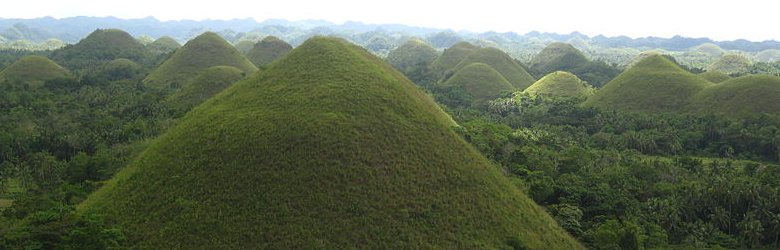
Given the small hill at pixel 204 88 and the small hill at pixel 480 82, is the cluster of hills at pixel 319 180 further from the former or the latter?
the small hill at pixel 480 82

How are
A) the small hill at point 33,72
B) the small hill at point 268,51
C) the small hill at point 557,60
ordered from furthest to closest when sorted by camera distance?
the small hill at point 557,60
the small hill at point 268,51
the small hill at point 33,72

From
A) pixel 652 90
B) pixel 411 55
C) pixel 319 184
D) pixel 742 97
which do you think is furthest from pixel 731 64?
pixel 319 184

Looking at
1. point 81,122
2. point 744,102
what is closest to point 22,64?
point 81,122

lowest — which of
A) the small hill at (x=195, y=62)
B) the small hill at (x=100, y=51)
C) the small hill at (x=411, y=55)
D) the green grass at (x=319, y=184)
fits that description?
the small hill at (x=411, y=55)

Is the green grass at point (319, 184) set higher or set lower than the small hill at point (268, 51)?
higher

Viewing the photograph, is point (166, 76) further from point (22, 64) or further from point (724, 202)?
point (724, 202)

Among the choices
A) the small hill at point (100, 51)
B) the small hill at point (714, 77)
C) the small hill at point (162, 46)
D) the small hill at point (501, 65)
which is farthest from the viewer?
the small hill at point (162, 46)

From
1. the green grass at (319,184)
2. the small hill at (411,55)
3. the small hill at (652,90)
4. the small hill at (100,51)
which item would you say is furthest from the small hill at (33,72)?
the small hill at (652,90)

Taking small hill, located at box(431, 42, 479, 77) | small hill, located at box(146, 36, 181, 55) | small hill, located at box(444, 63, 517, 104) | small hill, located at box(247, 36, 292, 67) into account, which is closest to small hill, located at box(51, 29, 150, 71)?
small hill, located at box(146, 36, 181, 55)
